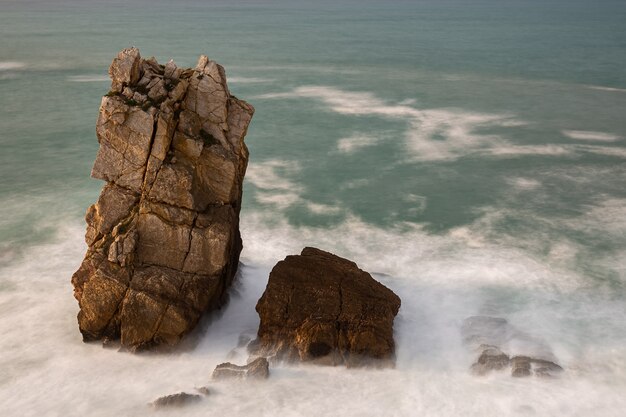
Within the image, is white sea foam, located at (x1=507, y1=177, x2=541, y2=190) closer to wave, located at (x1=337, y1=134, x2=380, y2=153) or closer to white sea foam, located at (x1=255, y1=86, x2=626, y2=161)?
white sea foam, located at (x1=255, y1=86, x2=626, y2=161)

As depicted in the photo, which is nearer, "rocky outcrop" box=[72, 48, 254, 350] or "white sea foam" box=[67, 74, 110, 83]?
"rocky outcrop" box=[72, 48, 254, 350]

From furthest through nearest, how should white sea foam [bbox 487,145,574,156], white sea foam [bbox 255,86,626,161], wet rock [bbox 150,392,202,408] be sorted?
white sea foam [bbox 255,86,626,161] → white sea foam [bbox 487,145,574,156] → wet rock [bbox 150,392,202,408]

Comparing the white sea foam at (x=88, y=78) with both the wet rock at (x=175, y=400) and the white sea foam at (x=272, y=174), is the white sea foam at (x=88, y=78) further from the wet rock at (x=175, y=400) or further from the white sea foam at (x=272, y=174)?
the wet rock at (x=175, y=400)

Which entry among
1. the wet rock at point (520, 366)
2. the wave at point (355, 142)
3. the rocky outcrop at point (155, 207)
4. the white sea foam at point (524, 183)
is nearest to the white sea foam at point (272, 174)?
the wave at point (355, 142)

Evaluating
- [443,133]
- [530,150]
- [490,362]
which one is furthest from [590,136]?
[490,362]

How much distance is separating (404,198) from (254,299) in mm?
14376

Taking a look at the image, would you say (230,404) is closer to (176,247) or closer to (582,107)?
(176,247)

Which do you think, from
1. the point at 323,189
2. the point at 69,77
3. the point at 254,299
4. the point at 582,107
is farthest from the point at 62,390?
the point at 69,77

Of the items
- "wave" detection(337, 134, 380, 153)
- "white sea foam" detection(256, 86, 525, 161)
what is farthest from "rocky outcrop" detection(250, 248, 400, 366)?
"wave" detection(337, 134, 380, 153)

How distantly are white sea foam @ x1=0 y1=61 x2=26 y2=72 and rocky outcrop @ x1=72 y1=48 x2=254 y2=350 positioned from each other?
59298 mm

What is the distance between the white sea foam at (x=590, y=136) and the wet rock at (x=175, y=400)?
37976 millimetres

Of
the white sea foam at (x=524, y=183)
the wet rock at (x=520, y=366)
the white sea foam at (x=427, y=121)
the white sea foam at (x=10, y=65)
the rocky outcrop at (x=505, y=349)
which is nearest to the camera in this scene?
the wet rock at (x=520, y=366)

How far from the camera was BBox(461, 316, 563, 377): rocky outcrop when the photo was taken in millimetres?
22000

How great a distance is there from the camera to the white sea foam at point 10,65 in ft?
247
